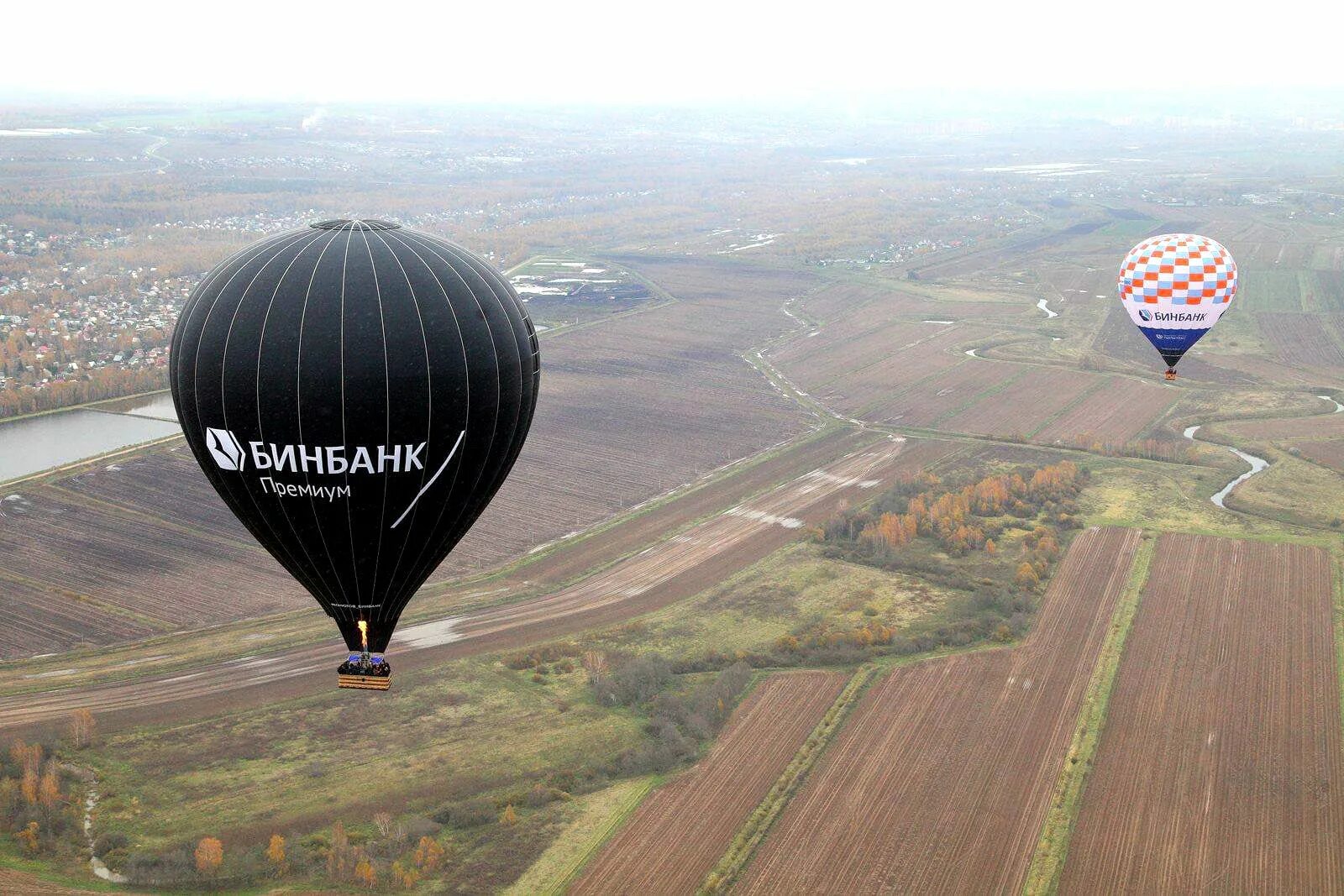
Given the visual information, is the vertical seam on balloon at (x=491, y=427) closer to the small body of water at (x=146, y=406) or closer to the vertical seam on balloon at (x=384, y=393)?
the vertical seam on balloon at (x=384, y=393)

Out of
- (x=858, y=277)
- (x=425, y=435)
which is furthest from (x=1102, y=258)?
(x=425, y=435)

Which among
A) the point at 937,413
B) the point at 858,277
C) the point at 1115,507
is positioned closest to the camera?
the point at 1115,507

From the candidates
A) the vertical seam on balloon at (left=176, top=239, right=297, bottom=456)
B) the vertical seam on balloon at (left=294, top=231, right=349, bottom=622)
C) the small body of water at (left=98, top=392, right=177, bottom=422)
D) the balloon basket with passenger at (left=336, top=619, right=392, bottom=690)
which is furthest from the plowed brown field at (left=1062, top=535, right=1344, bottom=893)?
the small body of water at (left=98, top=392, right=177, bottom=422)

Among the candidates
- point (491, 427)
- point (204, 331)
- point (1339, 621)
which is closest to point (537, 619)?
point (491, 427)

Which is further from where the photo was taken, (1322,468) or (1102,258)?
(1102,258)

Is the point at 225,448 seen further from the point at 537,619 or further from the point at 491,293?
the point at 537,619

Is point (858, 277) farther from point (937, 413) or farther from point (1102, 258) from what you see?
point (937, 413)
